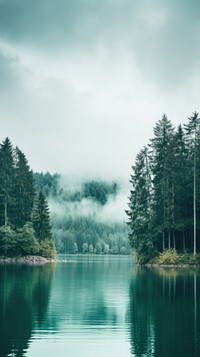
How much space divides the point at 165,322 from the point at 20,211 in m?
71.7

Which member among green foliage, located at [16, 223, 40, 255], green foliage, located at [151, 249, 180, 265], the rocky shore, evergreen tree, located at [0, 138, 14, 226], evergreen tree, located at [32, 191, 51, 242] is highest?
evergreen tree, located at [0, 138, 14, 226]

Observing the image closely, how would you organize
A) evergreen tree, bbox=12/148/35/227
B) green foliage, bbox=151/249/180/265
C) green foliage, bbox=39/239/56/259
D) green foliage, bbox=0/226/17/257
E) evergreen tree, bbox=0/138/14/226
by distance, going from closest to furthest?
green foliage, bbox=151/249/180/265 → green foliage, bbox=0/226/17/257 → green foliage, bbox=39/239/56/259 → evergreen tree, bbox=0/138/14/226 → evergreen tree, bbox=12/148/35/227

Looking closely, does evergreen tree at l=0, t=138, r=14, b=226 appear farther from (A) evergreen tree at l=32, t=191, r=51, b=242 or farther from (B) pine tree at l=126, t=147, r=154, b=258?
(B) pine tree at l=126, t=147, r=154, b=258

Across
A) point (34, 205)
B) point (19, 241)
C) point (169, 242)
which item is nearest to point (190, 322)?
point (169, 242)

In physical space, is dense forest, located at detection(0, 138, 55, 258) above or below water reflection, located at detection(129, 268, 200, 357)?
above

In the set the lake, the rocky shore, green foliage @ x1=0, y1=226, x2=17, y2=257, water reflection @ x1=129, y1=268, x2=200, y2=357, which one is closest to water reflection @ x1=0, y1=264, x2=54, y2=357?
the lake

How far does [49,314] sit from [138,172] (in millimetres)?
56527

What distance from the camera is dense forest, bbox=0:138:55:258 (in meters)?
82.4

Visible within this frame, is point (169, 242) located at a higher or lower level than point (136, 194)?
lower

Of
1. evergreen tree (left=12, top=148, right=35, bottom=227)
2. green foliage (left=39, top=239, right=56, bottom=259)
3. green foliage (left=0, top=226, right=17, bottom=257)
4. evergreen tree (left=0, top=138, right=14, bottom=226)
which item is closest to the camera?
green foliage (left=0, top=226, right=17, bottom=257)

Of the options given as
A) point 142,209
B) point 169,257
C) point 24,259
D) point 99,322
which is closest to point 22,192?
point 24,259

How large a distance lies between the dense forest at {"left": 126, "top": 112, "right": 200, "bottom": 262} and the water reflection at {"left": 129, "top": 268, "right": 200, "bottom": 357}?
109ft

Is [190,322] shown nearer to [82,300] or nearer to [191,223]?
[82,300]

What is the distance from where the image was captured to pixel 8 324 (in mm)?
19297
